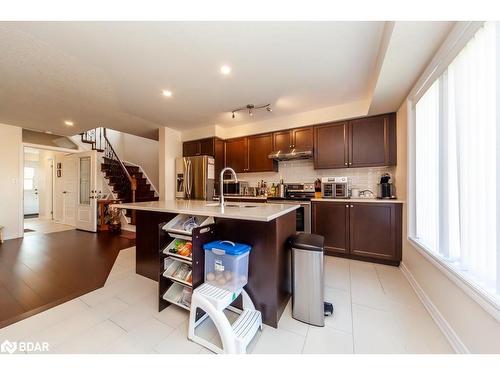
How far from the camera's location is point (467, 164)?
1.25 meters

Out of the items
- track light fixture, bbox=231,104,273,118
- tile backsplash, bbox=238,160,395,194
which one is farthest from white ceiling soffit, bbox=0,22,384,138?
tile backsplash, bbox=238,160,395,194

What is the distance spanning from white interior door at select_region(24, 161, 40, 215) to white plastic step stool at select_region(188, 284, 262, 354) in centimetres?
911

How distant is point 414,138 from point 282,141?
1999mm

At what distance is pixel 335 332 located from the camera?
1.43 metres

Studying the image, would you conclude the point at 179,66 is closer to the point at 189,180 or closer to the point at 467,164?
the point at 189,180

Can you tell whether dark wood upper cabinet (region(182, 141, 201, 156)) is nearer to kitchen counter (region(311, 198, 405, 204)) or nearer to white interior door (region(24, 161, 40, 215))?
kitchen counter (region(311, 198, 405, 204))

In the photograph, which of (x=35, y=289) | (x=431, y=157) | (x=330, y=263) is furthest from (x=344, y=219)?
(x=35, y=289)

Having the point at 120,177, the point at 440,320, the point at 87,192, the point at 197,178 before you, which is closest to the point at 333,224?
the point at 440,320

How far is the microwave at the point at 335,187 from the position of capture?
3.09m

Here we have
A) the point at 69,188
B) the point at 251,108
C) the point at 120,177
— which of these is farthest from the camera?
the point at 120,177

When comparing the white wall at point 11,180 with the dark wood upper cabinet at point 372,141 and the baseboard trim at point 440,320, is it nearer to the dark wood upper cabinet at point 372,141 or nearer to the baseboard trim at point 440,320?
the dark wood upper cabinet at point 372,141

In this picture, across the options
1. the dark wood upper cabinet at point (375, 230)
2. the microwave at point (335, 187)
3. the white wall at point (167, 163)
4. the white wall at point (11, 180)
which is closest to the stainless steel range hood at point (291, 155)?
the microwave at point (335, 187)

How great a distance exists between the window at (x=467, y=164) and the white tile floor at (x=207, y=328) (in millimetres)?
571
